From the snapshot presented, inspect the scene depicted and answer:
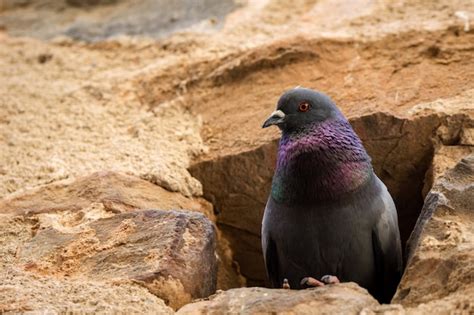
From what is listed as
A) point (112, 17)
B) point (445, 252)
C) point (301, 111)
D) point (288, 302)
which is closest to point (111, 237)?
point (288, 302)

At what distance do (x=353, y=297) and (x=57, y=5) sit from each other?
10.8 ft

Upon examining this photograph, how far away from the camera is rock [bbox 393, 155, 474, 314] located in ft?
7.91

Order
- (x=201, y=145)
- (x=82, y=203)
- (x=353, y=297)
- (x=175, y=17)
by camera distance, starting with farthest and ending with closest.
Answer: (x=175, y=17)
(x=201, y=145)
(x=82, y=203)
(x=353, y=297)

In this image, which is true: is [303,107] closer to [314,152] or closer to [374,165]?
[314,152]

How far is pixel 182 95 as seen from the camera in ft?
13.4

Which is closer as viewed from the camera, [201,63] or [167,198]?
[167,198]

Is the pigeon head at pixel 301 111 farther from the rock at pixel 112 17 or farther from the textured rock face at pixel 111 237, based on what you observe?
the rock at pixel 112 17

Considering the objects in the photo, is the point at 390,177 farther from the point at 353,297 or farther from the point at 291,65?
the point at 353,297

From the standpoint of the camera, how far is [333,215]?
10.7ft

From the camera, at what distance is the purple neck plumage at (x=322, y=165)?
10.8 ft

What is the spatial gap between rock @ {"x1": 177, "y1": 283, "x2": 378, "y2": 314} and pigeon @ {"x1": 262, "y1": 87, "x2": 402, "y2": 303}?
0.73 metres

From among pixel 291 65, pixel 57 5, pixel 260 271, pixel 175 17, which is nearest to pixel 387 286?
pixel 260 271

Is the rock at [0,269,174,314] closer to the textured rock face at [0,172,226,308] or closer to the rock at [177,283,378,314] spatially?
the textured rock face at [0,172,226,308]

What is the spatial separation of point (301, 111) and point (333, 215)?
53 cm
